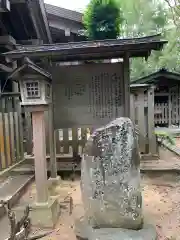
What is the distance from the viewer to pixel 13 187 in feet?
19.2

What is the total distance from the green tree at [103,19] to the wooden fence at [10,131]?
114 inches

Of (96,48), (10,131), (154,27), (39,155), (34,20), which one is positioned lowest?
(39,155)

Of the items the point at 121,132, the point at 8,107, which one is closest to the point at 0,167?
the point at 8,107

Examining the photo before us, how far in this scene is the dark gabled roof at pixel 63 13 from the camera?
868 cm

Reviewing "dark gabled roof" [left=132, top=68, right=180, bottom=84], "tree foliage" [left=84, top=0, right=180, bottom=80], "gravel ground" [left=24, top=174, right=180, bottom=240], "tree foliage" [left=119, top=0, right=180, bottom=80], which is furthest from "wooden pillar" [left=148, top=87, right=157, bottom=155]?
"tree foliage" [left=119, top=0, right=180, bottom=80]

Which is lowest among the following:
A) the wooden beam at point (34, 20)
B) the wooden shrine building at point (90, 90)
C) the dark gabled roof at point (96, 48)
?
the wooden shrine building at point (90, 90)

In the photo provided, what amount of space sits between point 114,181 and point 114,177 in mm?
53

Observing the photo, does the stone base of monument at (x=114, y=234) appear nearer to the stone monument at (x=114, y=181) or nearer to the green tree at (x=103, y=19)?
the stone monument at (x=114, y=181)

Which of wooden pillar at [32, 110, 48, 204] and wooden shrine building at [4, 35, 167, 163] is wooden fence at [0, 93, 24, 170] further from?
wooden pillar at [32, 110, 48, 204]


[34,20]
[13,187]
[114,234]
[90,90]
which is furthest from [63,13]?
[114,234]

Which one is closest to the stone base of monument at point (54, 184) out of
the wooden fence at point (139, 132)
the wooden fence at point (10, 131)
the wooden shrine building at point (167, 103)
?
the wooden fence at point (10, 131)

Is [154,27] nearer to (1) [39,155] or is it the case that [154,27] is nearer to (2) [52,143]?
(2) [52,143]

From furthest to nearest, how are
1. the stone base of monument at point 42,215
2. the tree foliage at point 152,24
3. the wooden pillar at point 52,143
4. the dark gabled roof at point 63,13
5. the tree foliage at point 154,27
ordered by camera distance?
the tree foliage at point 152,24, the tree foliage at point 154,27, the dark gabled roof at point 63,13, the wooden pillar at point 52,143, the stone base of monument at point 42,215

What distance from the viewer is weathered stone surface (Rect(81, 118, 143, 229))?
12.3 ft
